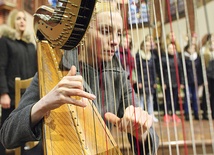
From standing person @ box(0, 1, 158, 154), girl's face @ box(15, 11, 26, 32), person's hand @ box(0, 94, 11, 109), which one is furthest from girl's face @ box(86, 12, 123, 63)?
girl's face @ box(15, 11, 26, 32)

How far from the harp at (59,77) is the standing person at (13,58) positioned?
2.79 feet

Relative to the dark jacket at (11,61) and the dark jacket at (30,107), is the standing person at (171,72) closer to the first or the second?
the dark jacket at (30,107)

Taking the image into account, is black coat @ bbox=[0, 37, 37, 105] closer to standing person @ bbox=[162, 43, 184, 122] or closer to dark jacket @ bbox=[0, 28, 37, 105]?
dark jacket @ bbox=[0, 28, 37, 105]

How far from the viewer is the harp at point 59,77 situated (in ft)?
2.14

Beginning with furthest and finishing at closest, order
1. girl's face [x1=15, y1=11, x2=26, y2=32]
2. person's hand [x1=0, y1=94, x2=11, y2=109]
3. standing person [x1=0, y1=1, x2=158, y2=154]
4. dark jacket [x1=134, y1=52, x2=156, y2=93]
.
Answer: girl's face [x1=15, y1=11, x2=26, y2=32], person's hand [x1=0, y1=94, x2=11, y2=109], standing person [x1=0, y1=1, x2=158, y2=154], dark jacket [x1=134, y1=52, x2=156, y2=93]

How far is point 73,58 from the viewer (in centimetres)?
84

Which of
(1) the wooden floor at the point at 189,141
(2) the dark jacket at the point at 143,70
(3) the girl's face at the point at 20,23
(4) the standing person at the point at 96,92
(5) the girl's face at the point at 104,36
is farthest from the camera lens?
(3) the girl's face at the point at 20,23

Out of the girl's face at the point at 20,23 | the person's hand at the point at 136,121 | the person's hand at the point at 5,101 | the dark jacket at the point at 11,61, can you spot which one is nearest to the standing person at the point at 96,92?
the person's hand at the point at 136,121

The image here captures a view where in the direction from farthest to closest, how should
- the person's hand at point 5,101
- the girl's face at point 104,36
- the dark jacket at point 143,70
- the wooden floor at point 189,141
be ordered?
the person's hand at point 5,101, the girl's face at point 104,36, the dark jacket at point 143,70, the wooden floor at point 189,141

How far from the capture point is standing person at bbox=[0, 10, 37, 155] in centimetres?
166

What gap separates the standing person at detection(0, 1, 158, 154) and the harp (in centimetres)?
4

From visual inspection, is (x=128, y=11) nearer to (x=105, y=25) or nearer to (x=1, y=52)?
(x=105, y=25)

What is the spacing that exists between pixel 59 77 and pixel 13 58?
3.14 feet

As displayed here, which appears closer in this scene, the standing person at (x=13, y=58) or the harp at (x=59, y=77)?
the harp at (x=59, y=77)
